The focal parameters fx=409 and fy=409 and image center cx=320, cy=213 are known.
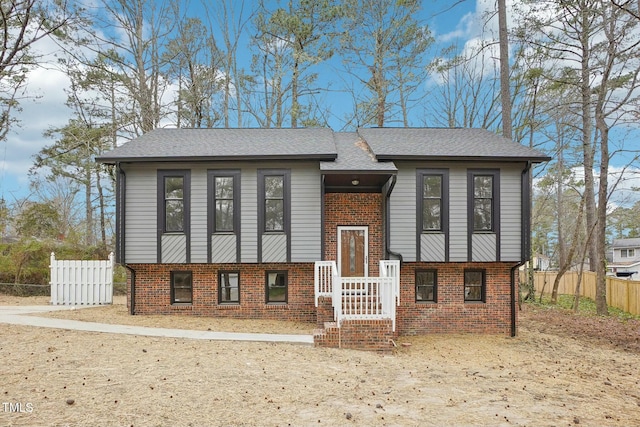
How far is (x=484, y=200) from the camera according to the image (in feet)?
36.5

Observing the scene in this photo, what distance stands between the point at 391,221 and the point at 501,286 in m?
3.64

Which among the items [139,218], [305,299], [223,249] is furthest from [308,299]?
[139,218]

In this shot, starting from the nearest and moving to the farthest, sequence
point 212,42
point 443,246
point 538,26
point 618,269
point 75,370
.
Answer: point 75,370 → point 443,246 → point 538,26 → point 212,42 → point 618,269

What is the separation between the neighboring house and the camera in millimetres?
45062

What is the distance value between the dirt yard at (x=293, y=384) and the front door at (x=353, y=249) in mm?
2712

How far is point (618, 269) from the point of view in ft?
153

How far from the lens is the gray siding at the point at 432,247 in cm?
1091

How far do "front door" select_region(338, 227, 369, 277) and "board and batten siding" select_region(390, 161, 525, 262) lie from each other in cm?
93

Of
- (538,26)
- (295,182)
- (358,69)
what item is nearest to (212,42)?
(358,69)

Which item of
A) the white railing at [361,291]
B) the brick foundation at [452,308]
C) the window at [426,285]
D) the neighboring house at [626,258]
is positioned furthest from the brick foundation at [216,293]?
the neighboring house at [626,258]

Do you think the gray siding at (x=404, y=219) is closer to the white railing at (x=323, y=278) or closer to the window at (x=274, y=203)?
the white railing at (x=323, y=278)

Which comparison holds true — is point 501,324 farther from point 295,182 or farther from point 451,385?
point 295,182

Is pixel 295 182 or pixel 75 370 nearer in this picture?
pixel 75 370

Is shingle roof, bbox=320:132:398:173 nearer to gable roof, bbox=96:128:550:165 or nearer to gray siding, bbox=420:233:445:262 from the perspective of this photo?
gable roof, bbox=96:128:550:165
